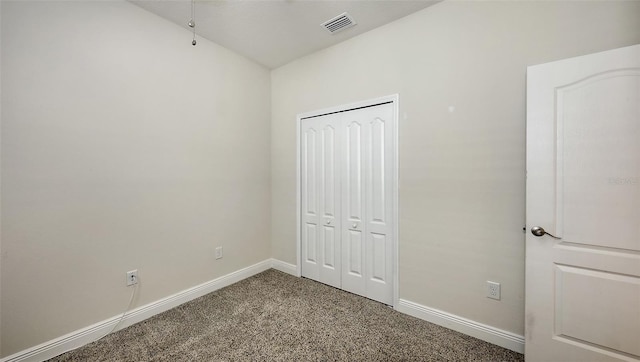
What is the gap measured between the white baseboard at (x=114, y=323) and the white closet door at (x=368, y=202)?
4.56 feet

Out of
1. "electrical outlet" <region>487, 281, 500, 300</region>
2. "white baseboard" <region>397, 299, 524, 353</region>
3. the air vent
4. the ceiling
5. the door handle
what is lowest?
"white baseboard" <region>397, 299, 524, 353</region>

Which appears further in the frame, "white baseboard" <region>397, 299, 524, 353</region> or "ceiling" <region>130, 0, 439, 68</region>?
"ceiling" <region>130, 0, 439, 68</region>

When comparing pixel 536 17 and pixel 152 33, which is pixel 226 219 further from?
pixel 536 17

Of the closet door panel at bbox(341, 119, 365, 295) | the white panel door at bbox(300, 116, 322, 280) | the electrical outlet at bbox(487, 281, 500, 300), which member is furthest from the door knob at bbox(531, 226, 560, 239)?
the white panel door at bbox(300, 116, 322, 280)

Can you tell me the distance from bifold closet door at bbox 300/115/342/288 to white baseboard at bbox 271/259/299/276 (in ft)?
0.47

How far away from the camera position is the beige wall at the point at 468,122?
1.68 meters

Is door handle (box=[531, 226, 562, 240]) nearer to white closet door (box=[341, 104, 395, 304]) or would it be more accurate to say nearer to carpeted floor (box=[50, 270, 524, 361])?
carpeted floor (box=[50, 270, 524, 361])

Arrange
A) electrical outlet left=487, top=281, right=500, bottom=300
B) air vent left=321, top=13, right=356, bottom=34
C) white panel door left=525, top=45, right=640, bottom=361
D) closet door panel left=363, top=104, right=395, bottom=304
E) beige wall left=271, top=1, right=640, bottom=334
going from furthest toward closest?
closet door panel left=363, top=104, right=395, bottom=304 < air vent left=321, top=13, right=356, bottom=34 < electrical outlet left=487, top=281, right=500, bottom=300 < beige wall left=271, top=1, right=640, bottom=334 < white panel door left=525, top=45, right=640, bottom=361

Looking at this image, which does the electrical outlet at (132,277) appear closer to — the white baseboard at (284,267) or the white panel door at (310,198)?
the white baseboard at (284,267)

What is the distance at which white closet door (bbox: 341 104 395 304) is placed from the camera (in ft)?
7.84

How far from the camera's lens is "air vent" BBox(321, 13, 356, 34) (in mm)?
2248

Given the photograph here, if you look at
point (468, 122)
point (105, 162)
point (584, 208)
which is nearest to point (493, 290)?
point (584, 208)

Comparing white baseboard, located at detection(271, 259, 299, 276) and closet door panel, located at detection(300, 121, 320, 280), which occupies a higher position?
closet door panel, located at detection(300, 121, 320, 280)

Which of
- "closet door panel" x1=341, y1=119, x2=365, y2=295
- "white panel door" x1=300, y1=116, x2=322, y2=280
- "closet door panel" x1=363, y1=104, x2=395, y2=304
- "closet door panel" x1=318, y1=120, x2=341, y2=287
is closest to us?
"closet door panel" x1=363, y1=104, x2=395, y2=304
